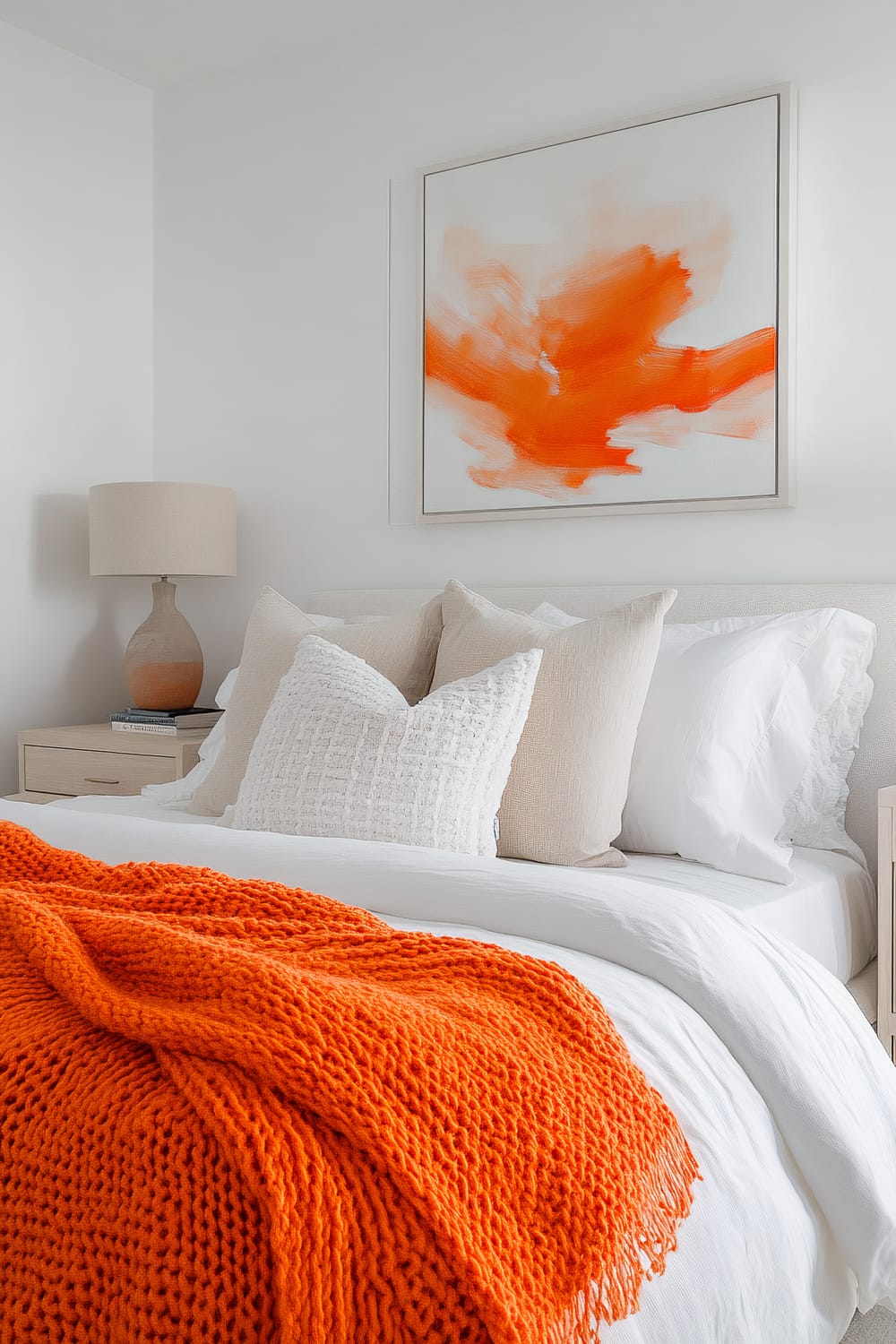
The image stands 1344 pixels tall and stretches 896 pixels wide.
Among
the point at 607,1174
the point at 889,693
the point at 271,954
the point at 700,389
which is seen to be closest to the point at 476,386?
the point at 700,389

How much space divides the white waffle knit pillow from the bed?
0.23m

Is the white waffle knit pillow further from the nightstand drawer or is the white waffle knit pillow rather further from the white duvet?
the nightstand drawer

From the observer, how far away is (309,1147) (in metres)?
0.82

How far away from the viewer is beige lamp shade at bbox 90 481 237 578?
123 inches

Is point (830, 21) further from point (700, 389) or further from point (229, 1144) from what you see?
point (229, 1144)

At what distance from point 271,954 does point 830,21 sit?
2.37m

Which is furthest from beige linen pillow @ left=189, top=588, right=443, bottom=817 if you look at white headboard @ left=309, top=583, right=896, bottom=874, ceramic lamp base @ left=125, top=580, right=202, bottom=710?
ceramic lamp base @ left=125, top=580, right=202, bottom=710

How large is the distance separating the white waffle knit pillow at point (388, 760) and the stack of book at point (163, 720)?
44.9 inches

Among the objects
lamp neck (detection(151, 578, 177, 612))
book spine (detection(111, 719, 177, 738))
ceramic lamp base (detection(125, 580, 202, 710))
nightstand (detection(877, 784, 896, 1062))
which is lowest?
nightstand (detection(877, 784, 896, 1062))

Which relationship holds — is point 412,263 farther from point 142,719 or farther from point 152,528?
point 142,719

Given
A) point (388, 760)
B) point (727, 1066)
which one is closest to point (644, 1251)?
point (727, 1066)

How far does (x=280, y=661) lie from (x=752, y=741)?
917 mm

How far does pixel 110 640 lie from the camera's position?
360 centimetres

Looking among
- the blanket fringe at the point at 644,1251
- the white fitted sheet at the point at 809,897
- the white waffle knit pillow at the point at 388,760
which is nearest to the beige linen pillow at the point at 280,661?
the white fitted sheet at the point at 809,897
